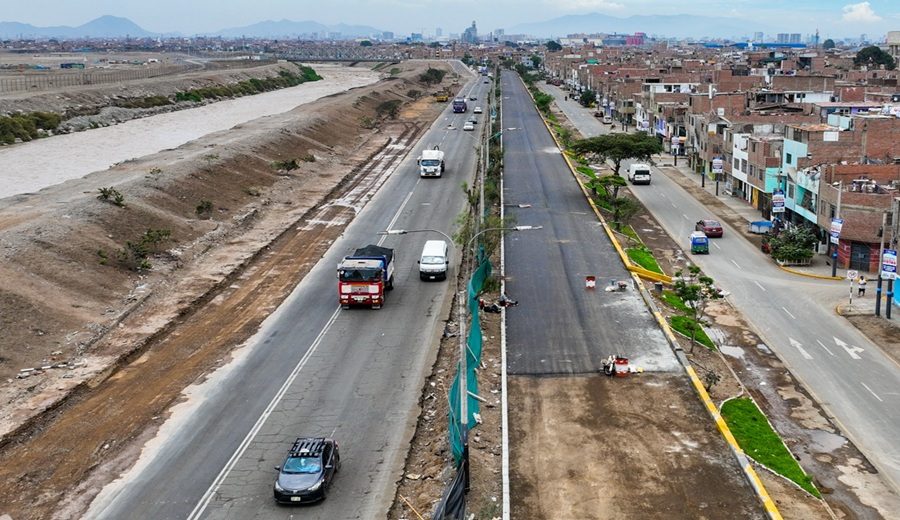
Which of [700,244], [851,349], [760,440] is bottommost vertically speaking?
[851,349]

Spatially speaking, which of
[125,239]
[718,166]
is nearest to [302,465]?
[125,239]

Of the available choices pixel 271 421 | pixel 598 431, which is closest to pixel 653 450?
pixel 598 431

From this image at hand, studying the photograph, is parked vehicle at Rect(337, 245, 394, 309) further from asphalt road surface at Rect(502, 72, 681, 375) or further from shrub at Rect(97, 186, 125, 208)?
shrub at Rect(97, 186, 125, 208)

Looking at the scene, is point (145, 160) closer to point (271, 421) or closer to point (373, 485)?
point (271, 421)

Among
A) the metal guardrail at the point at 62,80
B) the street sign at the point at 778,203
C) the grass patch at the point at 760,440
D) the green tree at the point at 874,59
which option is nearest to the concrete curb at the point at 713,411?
the grass patch at the point at 760,440

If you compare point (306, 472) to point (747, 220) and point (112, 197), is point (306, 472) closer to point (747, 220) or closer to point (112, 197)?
point (112, 197)

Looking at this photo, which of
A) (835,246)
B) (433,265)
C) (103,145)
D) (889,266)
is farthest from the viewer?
(103,145)

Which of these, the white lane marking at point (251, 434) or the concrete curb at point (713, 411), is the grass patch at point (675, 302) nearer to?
the concrete curb at point (713, 411)
